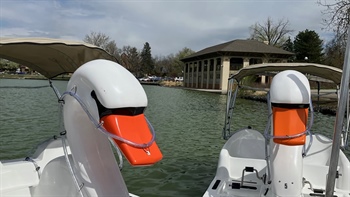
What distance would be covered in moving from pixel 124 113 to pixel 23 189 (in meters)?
1.87

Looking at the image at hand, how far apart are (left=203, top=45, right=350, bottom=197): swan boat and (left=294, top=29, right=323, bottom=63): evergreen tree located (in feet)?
165

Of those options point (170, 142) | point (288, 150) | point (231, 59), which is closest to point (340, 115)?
point (288, 150)

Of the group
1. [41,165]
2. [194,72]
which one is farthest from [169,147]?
[194,72]

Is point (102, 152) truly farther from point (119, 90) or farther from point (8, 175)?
point (8, 175)

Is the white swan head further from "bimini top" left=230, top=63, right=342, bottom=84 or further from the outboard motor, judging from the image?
"bimini top" left=230, top=63, right=342, bottom=84

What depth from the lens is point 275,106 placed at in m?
3.55

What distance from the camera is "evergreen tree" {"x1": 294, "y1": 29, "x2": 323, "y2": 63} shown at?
2037 inches

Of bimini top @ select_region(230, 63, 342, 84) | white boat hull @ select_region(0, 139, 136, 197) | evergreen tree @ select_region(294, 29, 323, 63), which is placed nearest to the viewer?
white boat hull @ select_region(0, 139, 136, 197)

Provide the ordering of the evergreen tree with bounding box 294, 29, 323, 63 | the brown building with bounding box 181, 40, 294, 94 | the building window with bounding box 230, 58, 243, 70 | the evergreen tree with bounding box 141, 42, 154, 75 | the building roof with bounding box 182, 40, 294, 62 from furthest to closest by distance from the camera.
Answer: the evergreen tree with bounding box 141, 42, 154, 75 → the evergreen tree with bounding box 294, 29, 323, 63 → the building window with bounding box 230, 58, 243, 70 → the brown building with bounding box 181, 40, 294, 94 → the building roof with bounding box 182, 40, 294, 62

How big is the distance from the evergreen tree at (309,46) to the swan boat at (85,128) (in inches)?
2099

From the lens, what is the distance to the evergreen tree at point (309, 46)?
51750mm

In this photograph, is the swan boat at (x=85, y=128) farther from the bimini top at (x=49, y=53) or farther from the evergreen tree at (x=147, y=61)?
the evergreen tree at (x=147, y=61)

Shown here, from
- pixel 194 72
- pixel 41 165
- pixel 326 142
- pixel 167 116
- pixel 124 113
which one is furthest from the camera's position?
pixel 194 72

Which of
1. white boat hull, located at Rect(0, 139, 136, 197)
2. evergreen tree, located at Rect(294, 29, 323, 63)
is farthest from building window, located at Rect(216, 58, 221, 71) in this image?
white boat hull, located at Rect(0, 139, 136, 197)
